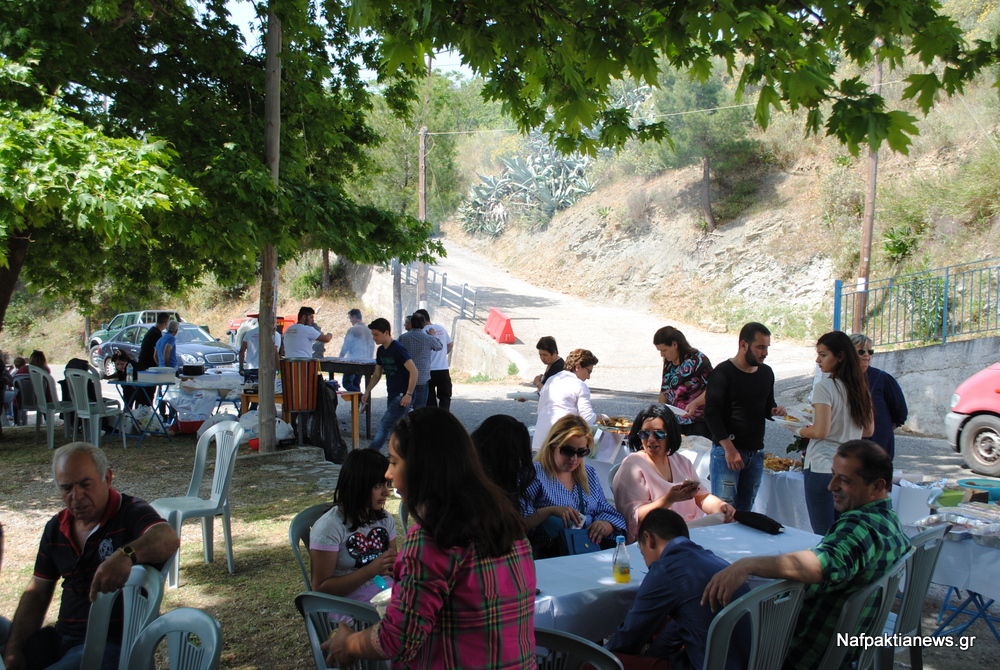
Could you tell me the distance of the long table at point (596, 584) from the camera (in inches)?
124

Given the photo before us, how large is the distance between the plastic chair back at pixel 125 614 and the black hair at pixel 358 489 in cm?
82

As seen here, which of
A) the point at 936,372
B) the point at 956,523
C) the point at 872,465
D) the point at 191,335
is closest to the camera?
the point at 872,465

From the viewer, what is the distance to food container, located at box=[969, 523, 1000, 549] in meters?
3.96

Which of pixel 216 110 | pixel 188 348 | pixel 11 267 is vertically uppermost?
pixel 216 110

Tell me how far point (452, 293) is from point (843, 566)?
975 inches

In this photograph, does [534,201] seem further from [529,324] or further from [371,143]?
[371,143]

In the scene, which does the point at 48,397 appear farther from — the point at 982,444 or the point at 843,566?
the point at 982,444

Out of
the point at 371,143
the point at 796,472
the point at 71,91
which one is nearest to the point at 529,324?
the point at 371,143

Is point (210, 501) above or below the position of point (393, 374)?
below

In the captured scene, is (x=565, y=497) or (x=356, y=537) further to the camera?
(x=565, y=497)

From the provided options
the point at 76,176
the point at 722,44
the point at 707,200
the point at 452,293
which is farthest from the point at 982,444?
the point at 707,200

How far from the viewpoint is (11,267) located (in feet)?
30.2

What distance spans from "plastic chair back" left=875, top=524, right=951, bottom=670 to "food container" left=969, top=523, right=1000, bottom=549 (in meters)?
0.70

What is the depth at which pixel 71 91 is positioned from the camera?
8609 mm
